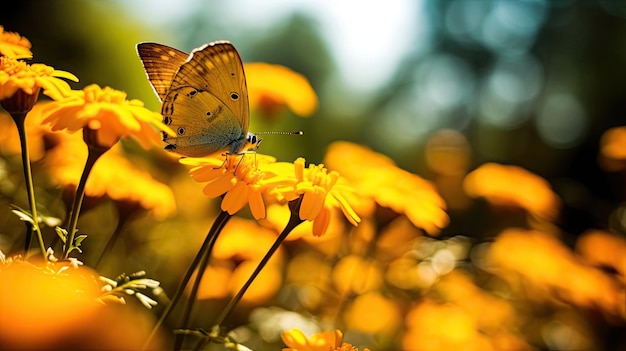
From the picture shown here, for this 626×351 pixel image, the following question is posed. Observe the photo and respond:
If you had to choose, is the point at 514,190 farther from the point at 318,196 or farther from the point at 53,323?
the point at 53,323

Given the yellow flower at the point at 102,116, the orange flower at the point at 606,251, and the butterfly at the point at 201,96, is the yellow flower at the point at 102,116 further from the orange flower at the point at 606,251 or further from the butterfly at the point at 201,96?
the orange flower at the point at 606,251

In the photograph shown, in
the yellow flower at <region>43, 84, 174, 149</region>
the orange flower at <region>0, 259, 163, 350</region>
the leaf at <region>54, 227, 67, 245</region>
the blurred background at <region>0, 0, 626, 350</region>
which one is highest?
the orange flower at <region>0, 259, 163, 350</region>

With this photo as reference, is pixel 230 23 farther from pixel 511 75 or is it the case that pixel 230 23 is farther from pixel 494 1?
pixel 494 1

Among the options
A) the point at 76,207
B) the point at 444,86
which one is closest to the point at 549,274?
the point at 76,207

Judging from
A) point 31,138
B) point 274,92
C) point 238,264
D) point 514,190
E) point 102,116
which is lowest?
point 514,190

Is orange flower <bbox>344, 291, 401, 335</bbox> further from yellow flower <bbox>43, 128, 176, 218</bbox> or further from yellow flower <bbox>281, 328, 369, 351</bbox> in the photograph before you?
yellow flower <bbox>281, 328, 369, 351</bbox>

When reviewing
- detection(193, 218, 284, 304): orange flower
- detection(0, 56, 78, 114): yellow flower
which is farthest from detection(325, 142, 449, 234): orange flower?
detection(0, 56, 78, 114): yellow flower

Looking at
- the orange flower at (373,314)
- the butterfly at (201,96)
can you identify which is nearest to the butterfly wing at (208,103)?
the butterfly at (201,96)
